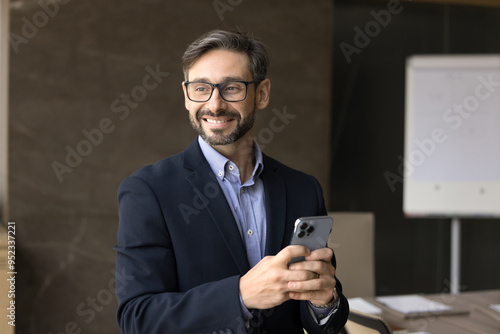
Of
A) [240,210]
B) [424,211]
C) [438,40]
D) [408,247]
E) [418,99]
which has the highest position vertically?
[438,40]

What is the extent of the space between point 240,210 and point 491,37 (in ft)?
14.8

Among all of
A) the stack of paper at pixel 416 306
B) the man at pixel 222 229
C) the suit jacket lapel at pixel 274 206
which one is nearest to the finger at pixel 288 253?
the man at pixel 222 229

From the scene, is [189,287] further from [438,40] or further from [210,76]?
[438,40]

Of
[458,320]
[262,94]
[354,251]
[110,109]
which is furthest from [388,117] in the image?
[262,94]

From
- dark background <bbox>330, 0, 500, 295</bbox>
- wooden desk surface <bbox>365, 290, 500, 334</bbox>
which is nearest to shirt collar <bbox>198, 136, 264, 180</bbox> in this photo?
wooden desk surface <bbox>365, 290, 500, 334</bbox>

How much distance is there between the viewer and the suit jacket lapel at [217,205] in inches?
58.7

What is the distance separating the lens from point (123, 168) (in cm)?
418

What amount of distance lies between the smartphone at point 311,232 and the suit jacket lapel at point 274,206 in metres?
0.21

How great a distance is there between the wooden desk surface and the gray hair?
1340 mm

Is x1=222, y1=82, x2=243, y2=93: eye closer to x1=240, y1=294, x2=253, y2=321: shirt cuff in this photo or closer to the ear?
the ear

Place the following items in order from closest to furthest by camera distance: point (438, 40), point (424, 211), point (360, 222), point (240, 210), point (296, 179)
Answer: point (240, 210)
point (296, 179)
point (360, 222)
point (424, 211)
point (438, 40)

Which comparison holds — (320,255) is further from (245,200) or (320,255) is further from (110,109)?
(110,109)

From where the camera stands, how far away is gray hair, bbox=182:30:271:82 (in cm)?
157

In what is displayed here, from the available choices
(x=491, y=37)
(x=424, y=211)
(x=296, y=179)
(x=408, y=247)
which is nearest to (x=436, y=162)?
(x=424, y=211)
